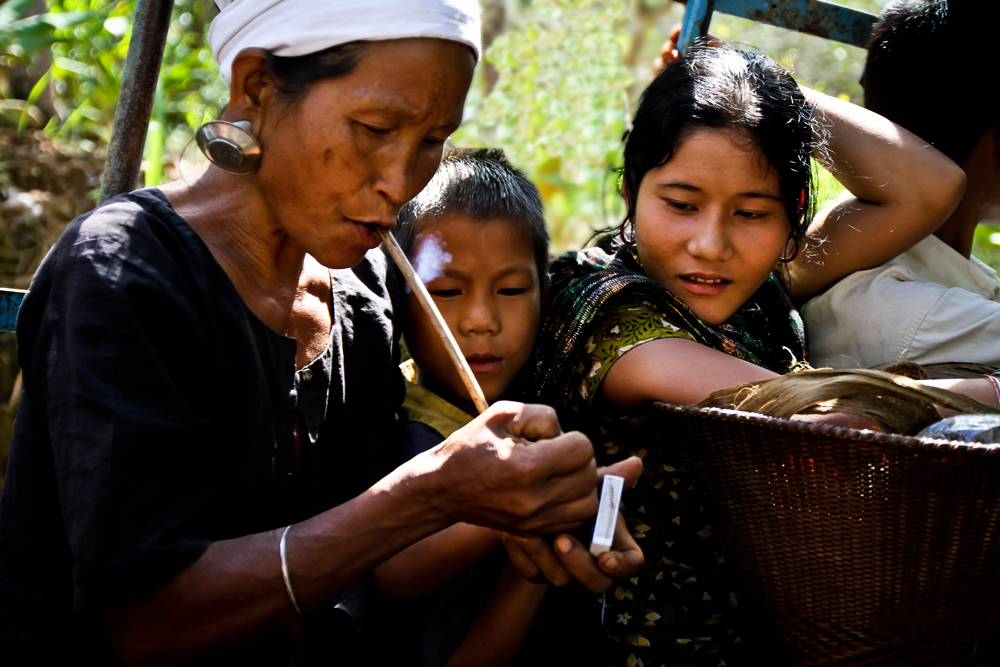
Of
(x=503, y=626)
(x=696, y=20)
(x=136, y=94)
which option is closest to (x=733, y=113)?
(x=696, y=20)

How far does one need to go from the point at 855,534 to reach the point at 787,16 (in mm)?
1514

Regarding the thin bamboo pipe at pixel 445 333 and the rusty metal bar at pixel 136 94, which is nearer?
the thin bamboo pipe at pixel 445 333

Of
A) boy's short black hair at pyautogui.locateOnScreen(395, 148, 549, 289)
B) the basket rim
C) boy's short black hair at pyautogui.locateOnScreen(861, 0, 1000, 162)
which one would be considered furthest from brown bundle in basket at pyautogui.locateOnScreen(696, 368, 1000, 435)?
boy's short black hair at pyautogui.locateOnScreen(861, 0, 1000, 162)

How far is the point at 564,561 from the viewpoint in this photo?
1264mm

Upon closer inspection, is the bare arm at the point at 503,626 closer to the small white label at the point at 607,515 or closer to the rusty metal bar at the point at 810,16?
the small white label at the point at 607,515

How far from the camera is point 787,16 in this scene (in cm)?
218

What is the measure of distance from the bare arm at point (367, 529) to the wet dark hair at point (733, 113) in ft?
3.06

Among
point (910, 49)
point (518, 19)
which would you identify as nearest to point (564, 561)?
→ point (910, 49)

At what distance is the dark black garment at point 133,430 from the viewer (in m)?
1.21

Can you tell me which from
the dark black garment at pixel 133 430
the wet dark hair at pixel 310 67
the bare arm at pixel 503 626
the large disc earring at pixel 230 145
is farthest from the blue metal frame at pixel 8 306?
the bare arm at pixel 503 626

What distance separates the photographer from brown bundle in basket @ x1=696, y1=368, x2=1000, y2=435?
1265 millimetres

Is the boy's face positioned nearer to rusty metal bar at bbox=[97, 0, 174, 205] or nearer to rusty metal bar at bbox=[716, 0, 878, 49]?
rusty metal bar at bbox=[97, 0, 174, 205]

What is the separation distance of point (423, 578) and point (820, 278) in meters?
1.29

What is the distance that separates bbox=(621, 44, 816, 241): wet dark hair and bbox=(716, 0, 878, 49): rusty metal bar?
0.74 ft
